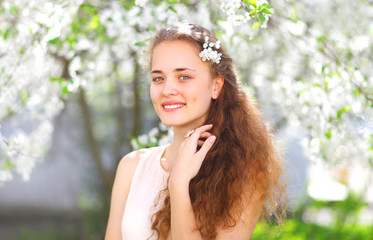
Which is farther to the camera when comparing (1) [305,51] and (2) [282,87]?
(1) [305,51]

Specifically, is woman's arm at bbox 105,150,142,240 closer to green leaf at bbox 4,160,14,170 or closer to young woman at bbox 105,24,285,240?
young woman at bbox 105,24,285,240

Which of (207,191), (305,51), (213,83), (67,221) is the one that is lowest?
(67,221)

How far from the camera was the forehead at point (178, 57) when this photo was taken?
2023 mm

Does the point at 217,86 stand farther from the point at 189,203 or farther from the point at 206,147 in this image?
the point at 189,203

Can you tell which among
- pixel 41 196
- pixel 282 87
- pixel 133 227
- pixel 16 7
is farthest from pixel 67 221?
pixel 133 227

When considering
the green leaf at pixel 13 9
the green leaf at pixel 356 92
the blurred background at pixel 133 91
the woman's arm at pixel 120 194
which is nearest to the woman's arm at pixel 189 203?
the blurred background at pixel 133 91

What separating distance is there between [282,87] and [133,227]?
1571 mm

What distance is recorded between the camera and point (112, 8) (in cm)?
330

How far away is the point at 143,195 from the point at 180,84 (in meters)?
0.53

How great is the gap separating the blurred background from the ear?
25cm

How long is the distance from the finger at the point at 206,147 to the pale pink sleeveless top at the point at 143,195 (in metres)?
0.34

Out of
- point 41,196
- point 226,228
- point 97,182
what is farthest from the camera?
point 41,196

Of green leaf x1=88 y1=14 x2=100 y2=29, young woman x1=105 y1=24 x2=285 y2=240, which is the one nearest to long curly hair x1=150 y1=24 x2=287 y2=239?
young woman x1=105 y1=24 x2=285 y2=240

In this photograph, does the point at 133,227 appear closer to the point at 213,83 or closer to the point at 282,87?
the point at 213,83
